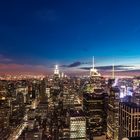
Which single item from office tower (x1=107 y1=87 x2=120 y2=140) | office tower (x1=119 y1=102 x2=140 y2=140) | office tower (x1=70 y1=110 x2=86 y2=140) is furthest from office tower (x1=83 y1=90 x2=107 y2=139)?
office tower (x1=70 y1=110 x2=86 y2=140)

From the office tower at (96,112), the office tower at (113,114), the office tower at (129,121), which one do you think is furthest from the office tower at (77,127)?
the office tower at (129,121)

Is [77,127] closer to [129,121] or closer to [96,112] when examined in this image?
[129,121]

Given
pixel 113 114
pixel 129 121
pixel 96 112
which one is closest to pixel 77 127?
pixel 129 121

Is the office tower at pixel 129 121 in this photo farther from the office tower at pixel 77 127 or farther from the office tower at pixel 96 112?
the office tower at pixel 77 127

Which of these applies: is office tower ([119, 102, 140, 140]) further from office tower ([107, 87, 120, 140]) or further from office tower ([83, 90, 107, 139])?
office tower ([83, 90, 107, 139])

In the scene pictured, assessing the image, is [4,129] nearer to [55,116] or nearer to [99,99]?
[55,116]

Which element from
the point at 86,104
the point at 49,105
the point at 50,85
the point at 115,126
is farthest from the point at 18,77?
the point at 115,126

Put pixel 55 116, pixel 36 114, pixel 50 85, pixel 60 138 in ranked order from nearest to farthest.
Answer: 1. pixel 60 138
2. pixel 55 116
3. pixel 36 114
4. pixel 50 85
